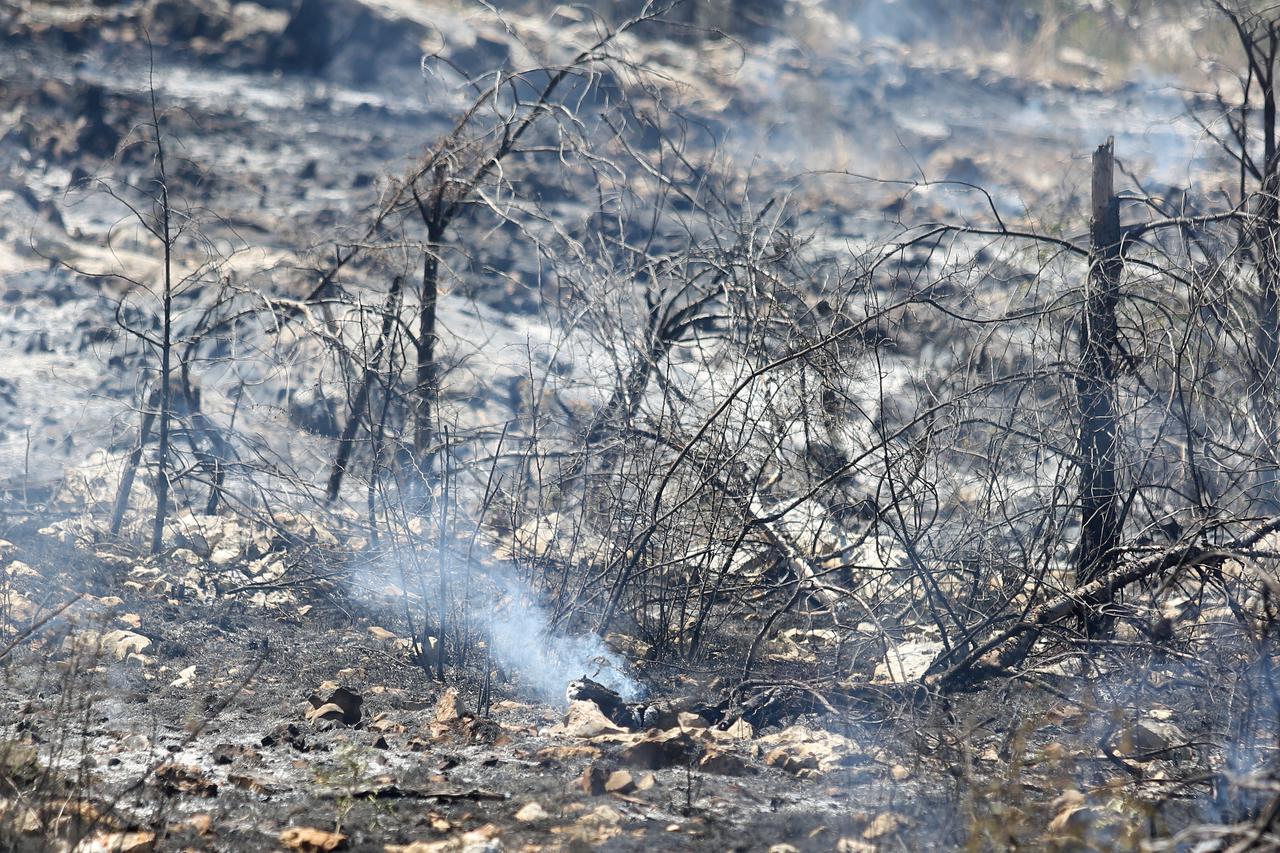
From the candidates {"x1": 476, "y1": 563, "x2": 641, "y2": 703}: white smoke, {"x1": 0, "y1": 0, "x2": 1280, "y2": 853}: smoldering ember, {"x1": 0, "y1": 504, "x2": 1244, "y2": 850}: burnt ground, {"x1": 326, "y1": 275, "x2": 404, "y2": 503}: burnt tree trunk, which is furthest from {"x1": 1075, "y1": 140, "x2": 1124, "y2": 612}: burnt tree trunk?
{"x1": 326, "y1": 275, "x2": 404, "y2": 503}: burnt tree trunk

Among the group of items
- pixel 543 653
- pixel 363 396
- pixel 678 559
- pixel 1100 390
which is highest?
pixel 1100 390

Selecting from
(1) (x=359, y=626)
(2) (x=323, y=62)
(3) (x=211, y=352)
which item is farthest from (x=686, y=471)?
(2) (x=323, y=62)

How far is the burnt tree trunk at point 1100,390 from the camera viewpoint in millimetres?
4535

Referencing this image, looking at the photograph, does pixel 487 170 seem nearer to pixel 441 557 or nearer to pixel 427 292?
pixel 427 292

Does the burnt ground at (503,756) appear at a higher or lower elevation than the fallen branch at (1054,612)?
lower

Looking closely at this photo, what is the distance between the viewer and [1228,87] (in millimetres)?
15211

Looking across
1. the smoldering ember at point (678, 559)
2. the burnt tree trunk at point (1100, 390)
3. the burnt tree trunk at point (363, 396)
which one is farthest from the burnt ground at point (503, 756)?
the burnt tree trunk at point (363, 396)

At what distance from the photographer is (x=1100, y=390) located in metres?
4.47

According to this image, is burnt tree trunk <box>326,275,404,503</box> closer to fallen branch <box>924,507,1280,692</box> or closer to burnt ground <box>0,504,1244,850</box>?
burnt ground <box>0,504,1244,850</box>

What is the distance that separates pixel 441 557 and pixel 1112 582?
8.50 ft

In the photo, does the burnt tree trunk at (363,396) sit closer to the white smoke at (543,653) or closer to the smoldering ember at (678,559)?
the smoldering ember at (678,559)

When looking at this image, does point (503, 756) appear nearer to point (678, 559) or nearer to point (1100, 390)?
point (678, 559)

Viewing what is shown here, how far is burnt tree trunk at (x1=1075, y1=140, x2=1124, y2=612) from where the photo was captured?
4.54 metres

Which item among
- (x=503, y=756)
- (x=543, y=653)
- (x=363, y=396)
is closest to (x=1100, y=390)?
(x=543, y=653)
